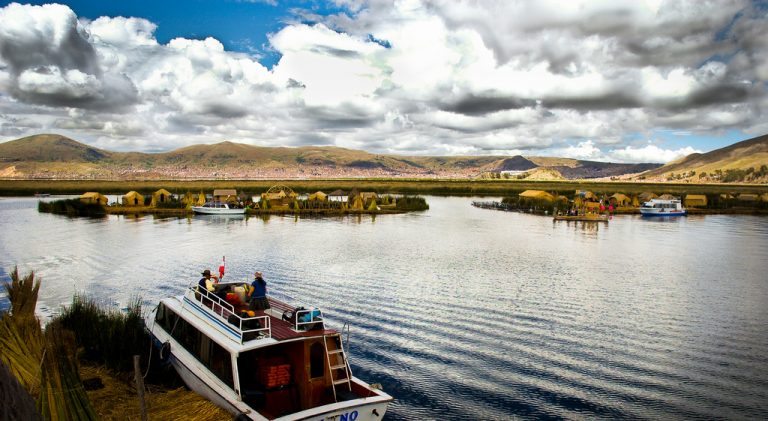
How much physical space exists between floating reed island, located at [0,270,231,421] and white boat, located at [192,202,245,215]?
61879 millimetres

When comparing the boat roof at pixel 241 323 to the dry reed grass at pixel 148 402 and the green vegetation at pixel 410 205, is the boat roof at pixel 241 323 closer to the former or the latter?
the dry reed grass at pixel 148 402

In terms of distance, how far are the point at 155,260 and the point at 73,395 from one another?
3131 cm

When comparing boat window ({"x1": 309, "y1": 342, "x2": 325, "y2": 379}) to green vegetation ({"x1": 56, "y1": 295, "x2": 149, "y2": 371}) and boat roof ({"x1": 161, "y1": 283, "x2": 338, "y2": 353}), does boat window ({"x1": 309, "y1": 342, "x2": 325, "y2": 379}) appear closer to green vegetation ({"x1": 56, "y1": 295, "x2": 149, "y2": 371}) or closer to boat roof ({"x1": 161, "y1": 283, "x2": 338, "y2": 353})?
boat roof ({"x1": 161, "y1": 283, "x2": 338, "y2": 353})

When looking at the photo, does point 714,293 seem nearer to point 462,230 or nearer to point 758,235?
point 462,230

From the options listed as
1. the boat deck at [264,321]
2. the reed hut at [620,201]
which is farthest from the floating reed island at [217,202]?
the boat deck at [264,321]

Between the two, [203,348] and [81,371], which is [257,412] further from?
[81,371]

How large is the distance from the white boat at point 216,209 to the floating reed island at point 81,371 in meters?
61.9

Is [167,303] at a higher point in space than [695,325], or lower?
higher

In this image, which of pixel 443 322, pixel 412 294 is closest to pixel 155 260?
pixel 412 294

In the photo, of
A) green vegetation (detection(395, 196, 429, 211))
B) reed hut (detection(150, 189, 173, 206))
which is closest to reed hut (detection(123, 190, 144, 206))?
reed hut (detection(150, 189, 173, 206))

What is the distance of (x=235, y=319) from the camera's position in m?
14.4

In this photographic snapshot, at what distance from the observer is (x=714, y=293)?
30.6 metres

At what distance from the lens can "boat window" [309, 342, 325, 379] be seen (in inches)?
526

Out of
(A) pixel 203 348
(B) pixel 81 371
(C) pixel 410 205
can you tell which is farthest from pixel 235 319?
(C) pixel 410 205
